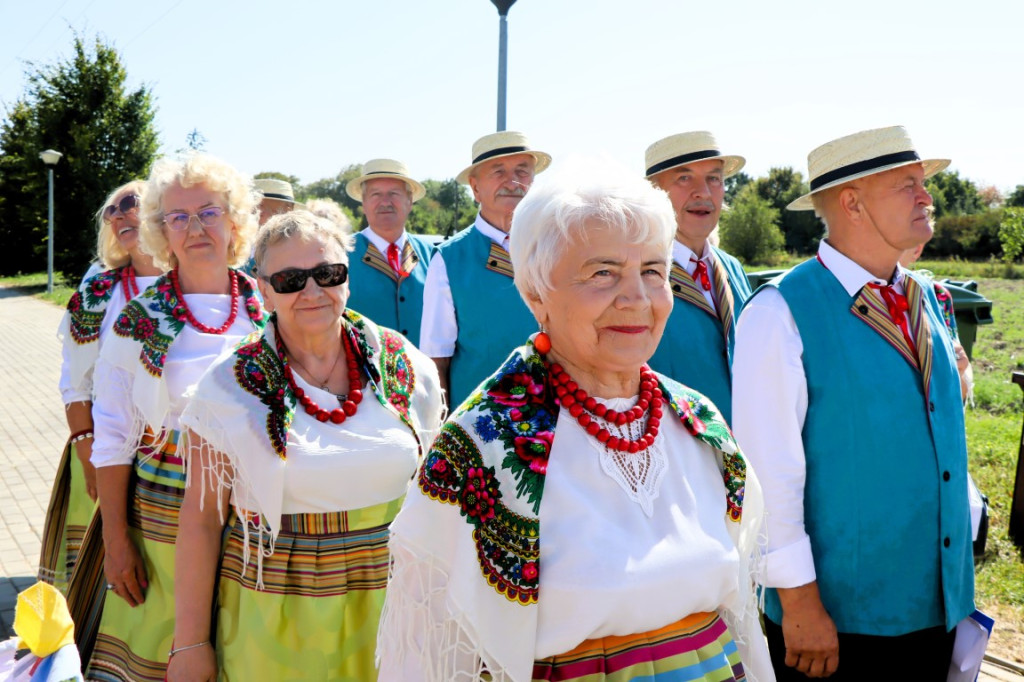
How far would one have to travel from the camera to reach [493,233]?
4.28 m

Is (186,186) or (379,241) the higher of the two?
(186,186)

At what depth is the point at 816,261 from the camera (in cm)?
263

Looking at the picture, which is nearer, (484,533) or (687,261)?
(484,533)

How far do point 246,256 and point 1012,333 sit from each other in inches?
590

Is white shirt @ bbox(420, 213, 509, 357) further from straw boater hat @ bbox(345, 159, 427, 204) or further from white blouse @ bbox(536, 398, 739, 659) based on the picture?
white blouse @ bbox(536, 398, 739, 659)

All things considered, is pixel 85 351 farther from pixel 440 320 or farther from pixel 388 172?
pixel 388 172

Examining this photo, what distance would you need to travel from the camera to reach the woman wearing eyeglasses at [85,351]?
3.75 m

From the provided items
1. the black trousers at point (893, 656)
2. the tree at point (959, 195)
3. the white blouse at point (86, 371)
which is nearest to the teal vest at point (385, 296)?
the white blouse at point (86, 371)

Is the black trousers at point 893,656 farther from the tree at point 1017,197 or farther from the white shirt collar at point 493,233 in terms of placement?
the tree at point 1017,197

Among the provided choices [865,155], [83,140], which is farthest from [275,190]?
[83,140]

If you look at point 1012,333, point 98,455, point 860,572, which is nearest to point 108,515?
point 98,455

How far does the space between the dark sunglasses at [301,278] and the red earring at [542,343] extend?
3.02 feet

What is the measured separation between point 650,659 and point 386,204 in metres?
4.67

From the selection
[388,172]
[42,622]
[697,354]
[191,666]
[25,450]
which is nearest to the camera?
[42,622]
